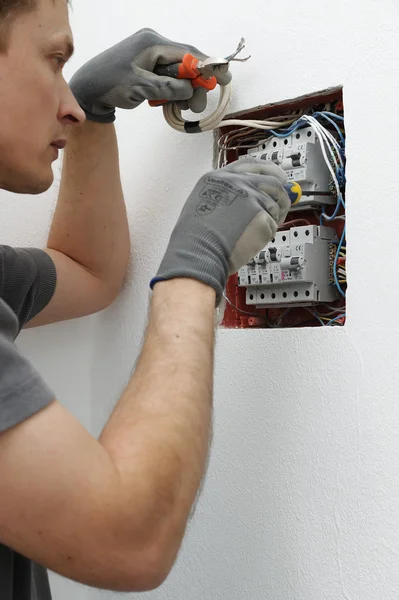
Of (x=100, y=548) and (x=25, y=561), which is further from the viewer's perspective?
(x=25, y=561)

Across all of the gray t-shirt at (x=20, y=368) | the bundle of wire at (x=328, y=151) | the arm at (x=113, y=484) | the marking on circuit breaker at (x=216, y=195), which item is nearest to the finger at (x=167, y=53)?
the bundle of wire at (x=328, y=151)

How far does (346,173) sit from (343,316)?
0.23 meters

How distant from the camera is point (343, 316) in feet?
3.60

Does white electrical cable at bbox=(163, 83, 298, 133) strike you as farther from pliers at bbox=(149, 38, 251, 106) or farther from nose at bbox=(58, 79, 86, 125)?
nose at bbox=(58, 79, 86, 125)

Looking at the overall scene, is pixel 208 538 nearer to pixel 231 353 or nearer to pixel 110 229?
pixel 231 353

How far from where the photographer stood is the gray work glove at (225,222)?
98 cm

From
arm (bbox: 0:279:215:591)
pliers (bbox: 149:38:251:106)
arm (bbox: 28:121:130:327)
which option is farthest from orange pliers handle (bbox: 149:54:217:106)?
arm (bbox: 0:279:215:591)

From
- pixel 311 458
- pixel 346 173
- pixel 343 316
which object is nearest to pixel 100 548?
pixel 311 458

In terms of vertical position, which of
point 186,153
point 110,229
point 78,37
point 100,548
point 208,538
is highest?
point 78,37

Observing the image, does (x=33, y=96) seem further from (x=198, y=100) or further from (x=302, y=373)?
(x=302, y=373)

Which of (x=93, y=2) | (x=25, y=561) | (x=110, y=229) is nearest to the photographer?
(x=25, y=561)

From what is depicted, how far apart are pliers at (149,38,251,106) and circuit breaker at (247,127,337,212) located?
0.17 m

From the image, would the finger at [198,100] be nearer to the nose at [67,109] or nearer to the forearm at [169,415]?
the nose at [67,109]

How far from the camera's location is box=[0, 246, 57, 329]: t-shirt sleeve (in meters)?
1.17
